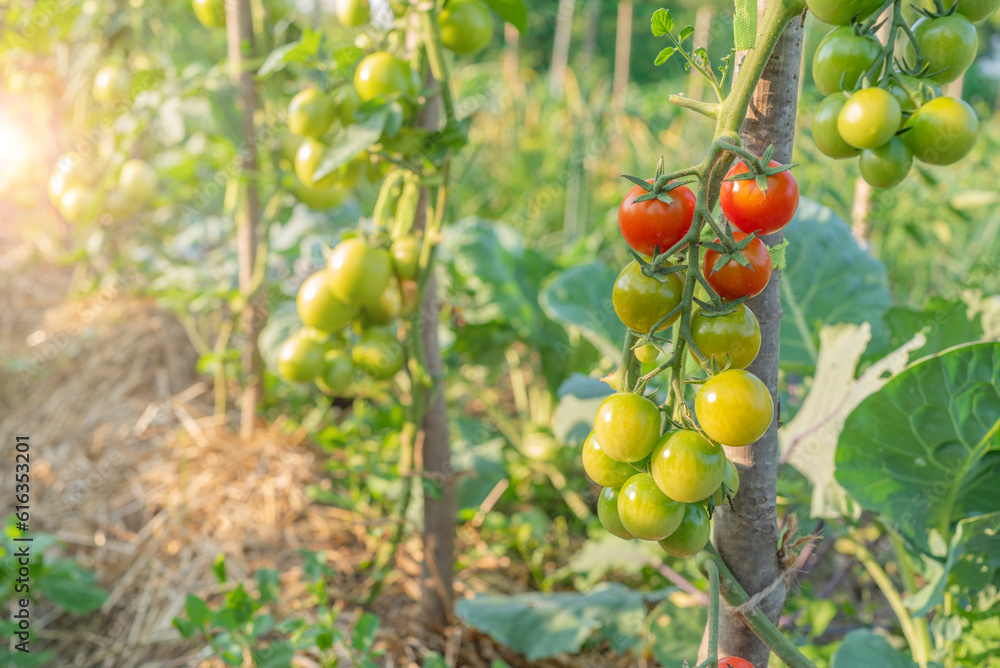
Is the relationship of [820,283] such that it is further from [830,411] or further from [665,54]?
[665,54]

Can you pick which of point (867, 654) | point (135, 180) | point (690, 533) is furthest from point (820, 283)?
point (135, 180)

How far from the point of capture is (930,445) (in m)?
0.74

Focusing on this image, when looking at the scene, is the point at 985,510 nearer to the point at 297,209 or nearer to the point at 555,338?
the point at 555,338

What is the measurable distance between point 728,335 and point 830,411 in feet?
1.62

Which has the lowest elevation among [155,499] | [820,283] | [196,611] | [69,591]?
[155,499]

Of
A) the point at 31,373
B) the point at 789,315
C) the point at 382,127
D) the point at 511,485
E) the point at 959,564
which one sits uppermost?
the point at 382,127

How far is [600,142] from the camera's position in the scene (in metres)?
2.26


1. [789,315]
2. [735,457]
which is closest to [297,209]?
[789,315]

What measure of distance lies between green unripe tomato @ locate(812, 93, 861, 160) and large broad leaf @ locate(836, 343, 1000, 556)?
0.37 meters

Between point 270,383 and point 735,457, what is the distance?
133 cm

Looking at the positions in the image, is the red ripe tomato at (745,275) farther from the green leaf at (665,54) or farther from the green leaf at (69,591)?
the green leaf at (69,591)

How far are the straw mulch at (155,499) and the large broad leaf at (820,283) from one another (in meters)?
0.61

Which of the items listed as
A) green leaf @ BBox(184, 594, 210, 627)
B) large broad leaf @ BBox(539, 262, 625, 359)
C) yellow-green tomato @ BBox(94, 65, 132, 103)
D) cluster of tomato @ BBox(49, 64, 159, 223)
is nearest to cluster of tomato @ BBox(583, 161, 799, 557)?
green leaf @ BBox(184, 594, 210, 627)

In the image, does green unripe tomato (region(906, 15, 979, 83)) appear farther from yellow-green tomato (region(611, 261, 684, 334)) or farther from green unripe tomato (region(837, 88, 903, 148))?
yellow-green tomato (region(611, 261, 684, 334))
